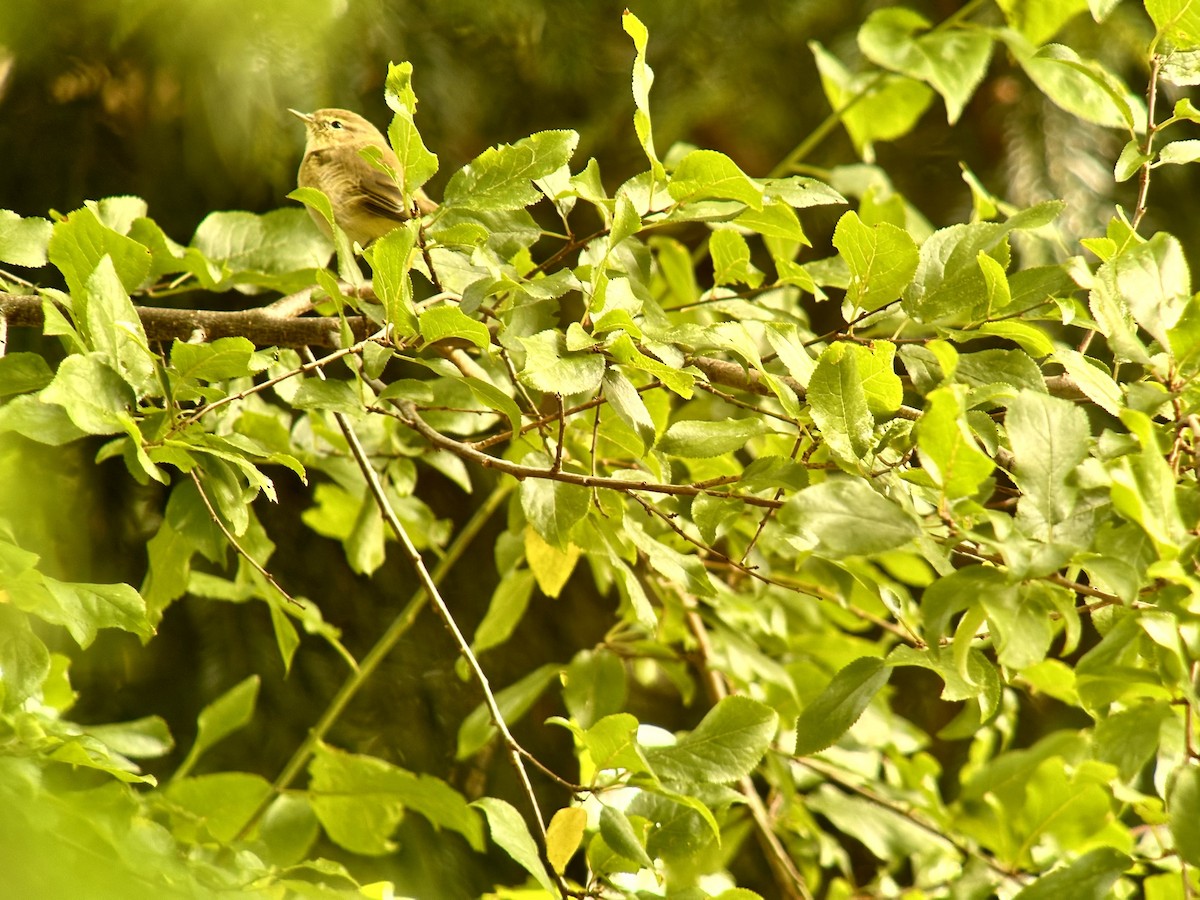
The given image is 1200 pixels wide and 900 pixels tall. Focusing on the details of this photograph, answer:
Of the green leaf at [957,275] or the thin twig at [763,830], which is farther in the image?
the thin twig at [763,830]

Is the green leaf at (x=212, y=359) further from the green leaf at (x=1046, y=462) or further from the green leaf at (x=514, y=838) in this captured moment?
the green leaf at (x=1046, y=462)

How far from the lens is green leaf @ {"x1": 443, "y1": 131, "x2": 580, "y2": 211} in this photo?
2.73 feet

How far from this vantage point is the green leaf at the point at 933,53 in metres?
1.37

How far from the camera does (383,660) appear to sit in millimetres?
1749

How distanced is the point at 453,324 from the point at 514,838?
1.21ft

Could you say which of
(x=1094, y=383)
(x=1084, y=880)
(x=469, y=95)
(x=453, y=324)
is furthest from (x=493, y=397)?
(x=469, y=95)

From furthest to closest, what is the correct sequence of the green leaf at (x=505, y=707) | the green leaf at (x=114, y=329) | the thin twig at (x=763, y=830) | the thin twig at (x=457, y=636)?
the thin twig at (x=763, y=830)
the green leaf at (x=505, y=707)
the thin twig at (x=457, y=636)
the green leaf at (x=114, y=329)

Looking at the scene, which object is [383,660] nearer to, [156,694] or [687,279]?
[156,694]

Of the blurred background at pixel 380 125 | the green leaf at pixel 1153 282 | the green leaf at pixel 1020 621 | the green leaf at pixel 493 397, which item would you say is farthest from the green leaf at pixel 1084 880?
the blurred background at pixel 380 125

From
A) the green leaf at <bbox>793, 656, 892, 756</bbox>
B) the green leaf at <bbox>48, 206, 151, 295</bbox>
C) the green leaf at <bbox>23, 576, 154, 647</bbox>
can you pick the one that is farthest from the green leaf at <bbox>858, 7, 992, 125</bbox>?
the green leaf at <bbox>23, 576, 154, 647</bbox>

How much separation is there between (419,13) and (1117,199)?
1.27 metres

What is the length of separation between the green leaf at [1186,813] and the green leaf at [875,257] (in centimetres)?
41

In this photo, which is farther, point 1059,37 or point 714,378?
point 1059,37

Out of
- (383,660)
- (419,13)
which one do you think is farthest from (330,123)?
(383,660)
